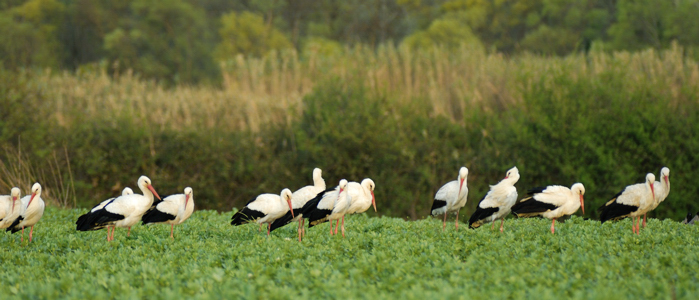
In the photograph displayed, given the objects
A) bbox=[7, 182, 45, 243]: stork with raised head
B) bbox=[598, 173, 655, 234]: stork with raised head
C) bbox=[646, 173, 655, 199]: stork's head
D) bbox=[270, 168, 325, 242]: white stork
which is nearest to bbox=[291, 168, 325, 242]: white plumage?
bbox=[270, 168, 325, 242]: white stork

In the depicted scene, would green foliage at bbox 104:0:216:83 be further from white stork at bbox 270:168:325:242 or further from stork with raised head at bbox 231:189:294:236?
stork with raised head at bbox 231:189:294:236

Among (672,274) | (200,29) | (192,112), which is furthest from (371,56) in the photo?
(200,29)

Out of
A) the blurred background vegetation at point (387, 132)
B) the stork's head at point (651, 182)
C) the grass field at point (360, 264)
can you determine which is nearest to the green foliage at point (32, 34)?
the blurred background vegetation at point (387, 132)

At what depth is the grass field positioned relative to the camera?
6.15 metres

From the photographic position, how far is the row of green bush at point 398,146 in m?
15.9

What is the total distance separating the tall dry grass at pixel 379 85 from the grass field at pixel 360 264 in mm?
7849

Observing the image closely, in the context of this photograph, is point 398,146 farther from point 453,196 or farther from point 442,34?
point 442,34

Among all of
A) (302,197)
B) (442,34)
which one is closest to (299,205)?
(302,197)

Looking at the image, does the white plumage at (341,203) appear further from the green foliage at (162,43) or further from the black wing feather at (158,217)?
the green foliage at (162,43)

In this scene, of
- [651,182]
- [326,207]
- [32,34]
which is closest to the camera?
[326,207]

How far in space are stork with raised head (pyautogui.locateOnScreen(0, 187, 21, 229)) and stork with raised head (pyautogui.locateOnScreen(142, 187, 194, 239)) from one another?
1586 millimetres

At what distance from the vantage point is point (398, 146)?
1648 cm

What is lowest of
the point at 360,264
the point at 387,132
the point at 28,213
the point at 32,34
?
the point at 387,132

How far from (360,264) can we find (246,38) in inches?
1432
